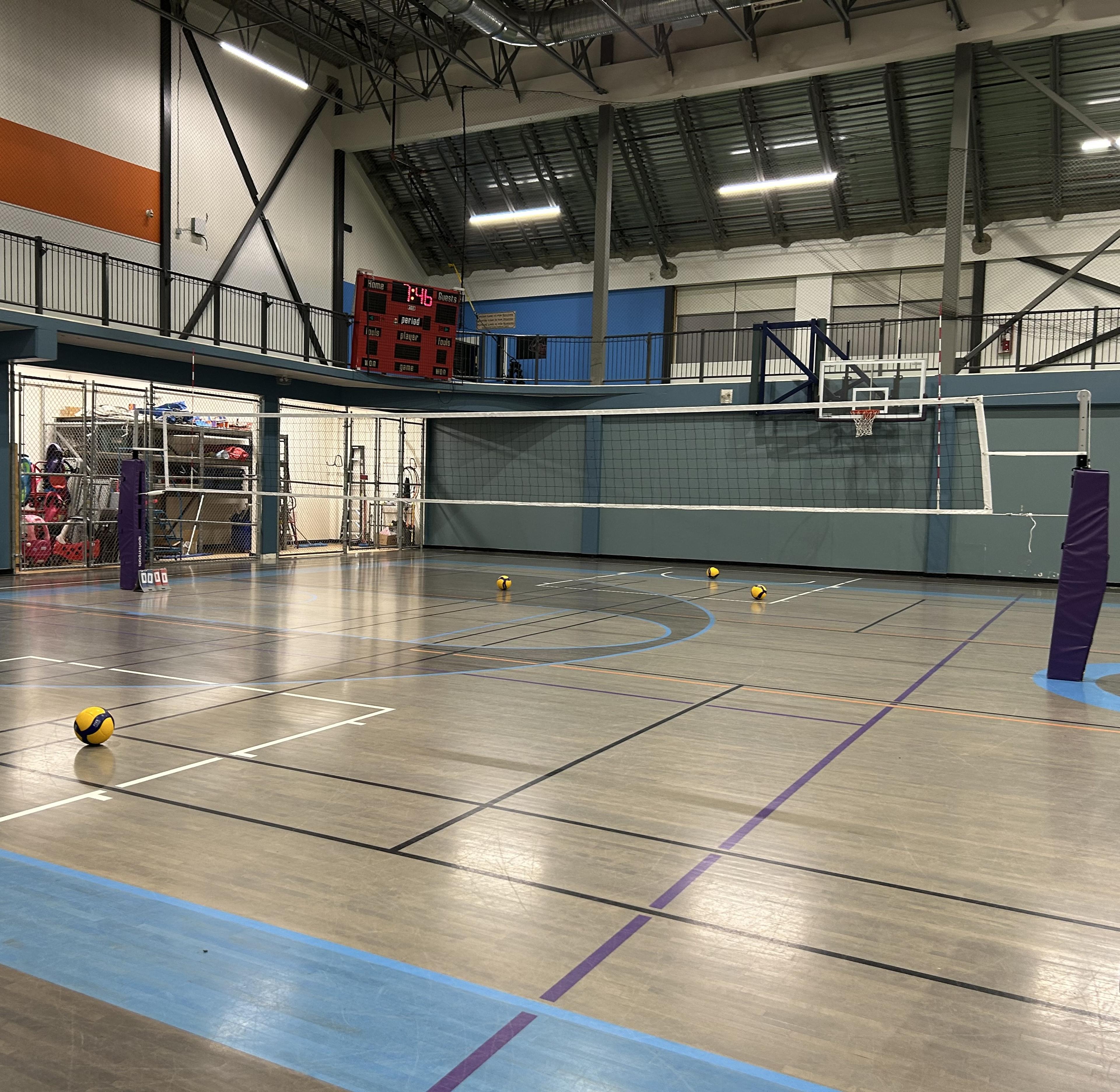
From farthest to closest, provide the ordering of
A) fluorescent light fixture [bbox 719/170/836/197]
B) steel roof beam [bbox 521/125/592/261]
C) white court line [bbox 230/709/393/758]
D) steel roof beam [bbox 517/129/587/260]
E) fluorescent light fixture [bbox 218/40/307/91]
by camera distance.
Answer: steel roof beam [bbox 517/129/587/260], steel roof beam [bbox 521/125/592/261], fluorescent light fixture [bbox 719/170/836/197], fluorescent light fixture [bbox 218/40/307/91], white court line [bbox 230/709/393/758]

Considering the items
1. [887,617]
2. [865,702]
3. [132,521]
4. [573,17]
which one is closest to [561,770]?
[865,702]

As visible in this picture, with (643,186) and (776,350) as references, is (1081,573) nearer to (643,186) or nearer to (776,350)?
(776,350)

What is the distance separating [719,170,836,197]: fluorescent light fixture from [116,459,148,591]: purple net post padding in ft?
47.3

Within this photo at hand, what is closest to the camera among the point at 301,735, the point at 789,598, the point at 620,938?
the point at 620,938

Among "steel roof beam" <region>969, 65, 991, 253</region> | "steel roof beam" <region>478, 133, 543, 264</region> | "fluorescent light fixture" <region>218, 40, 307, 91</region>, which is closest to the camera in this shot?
"fluorescent light fixture" <region>218, 40, 307, 91</region>

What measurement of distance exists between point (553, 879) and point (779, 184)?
19345 mm

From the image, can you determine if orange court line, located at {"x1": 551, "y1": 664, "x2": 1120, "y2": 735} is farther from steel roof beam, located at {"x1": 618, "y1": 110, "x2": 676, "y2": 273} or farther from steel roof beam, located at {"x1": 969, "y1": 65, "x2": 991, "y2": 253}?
steel roof beam, located at {"x1": 618, "y1": 110, "x2": 676, "y2": 273}

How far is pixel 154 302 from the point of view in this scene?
18.2 meters

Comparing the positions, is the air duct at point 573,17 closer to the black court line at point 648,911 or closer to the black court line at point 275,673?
the black court line at point 275,673

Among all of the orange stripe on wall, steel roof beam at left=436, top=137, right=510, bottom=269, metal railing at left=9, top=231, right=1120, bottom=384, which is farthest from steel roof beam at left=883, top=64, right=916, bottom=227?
the orange stripe on wall

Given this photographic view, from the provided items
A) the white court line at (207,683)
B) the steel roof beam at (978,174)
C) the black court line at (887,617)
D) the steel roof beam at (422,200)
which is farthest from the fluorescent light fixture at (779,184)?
the white court line at (207,683)

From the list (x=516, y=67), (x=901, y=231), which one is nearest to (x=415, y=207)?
(x=516, y=67)

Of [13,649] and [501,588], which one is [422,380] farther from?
[13,649]

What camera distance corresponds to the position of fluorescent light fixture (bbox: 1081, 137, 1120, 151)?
17.5 metres
